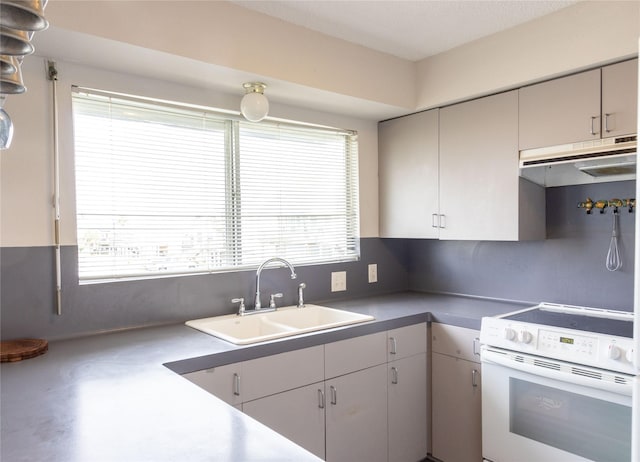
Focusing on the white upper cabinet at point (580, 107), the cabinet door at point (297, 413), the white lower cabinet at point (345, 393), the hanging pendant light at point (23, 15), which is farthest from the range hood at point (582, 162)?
the hanging pendant light at point (23, 15)

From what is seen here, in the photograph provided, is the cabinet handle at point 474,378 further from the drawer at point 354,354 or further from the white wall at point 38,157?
the white wall at point 38,157

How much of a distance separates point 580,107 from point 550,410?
4.58ft

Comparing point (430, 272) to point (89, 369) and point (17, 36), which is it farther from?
point (17, 36)

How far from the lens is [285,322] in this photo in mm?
2453

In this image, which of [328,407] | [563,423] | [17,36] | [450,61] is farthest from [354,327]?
[17,36]

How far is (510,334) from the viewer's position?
6.70 feet

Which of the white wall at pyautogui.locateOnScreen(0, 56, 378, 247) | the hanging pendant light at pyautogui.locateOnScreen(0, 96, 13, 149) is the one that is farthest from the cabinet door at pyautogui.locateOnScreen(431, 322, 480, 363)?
the hanging pendant light at pyautogui.locateOnScreen(0, 96, 13, 149)

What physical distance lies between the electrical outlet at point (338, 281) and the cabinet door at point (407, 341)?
62cm

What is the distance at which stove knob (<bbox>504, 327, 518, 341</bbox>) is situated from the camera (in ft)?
6.66

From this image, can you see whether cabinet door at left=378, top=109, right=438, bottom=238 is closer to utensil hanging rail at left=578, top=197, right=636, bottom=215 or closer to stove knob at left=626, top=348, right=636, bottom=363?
utensil hanging rail at left=578, top=197, right=636, bottom=215

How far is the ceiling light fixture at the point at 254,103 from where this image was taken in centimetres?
218

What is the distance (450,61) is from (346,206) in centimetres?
108

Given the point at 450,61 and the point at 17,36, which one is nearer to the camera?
the point at 17,36

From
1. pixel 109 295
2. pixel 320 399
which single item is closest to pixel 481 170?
pixel 320 399
